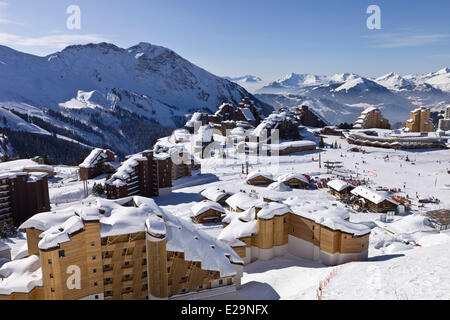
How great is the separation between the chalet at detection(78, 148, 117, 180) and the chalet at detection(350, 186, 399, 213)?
57157 millimetres

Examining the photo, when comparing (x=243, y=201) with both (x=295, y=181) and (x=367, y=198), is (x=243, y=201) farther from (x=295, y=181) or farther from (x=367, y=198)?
(x=367, y=198)

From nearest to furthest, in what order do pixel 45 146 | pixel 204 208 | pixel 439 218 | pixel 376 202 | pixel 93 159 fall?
1. pixel 439 218
2. pixel 376 202
3. pixel 204 208
4. pixel 93 159
5. pixel 45 146

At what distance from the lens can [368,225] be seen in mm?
35781

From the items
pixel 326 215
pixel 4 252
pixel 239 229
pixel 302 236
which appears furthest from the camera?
pixel 4 252

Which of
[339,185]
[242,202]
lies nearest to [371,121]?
[339,185]

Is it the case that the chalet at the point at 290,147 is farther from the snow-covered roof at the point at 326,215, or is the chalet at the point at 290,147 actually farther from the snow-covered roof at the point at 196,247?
the snow-covered roof at the point at 196,247

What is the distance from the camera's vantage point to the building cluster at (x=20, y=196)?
4762 centimetres

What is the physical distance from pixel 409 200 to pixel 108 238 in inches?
1580

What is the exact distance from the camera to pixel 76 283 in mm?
19234

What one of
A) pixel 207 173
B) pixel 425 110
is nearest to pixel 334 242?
pixel 207 173

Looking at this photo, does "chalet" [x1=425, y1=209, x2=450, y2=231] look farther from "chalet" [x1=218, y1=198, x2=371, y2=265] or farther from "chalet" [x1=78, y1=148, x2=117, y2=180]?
"chalet" [x1=78, y1=148, x2=117, y2=180]

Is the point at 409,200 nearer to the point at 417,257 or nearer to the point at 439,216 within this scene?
the point at 439,216

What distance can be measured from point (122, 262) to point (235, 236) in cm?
1259

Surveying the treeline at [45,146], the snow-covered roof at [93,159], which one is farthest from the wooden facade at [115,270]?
the treeline at [45,146]
